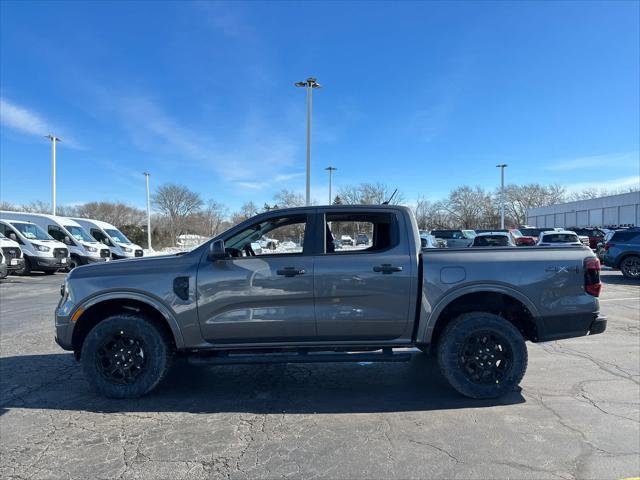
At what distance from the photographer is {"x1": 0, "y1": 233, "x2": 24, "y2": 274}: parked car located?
1466 cm

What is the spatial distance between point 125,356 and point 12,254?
14.0 m

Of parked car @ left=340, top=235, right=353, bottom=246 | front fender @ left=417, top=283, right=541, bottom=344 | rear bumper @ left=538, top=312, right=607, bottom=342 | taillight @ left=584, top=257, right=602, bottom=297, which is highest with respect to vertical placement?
parked car @ left=340, top=235, right=353, bottom=246

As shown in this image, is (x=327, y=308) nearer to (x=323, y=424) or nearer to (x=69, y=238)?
(x=323, y=424)

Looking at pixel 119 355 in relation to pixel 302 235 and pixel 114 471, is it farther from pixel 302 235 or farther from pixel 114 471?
pixel 302 235

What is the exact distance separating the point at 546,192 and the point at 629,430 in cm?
9299

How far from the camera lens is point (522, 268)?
4148mm

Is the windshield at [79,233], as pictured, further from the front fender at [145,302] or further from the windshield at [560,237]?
the windshield at [560,237]

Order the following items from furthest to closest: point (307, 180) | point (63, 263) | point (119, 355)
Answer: point (307, 180) → point (63, 263) → point (119, 355)

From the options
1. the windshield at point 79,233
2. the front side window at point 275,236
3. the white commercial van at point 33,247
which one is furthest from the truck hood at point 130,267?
the windshield at point 79,233

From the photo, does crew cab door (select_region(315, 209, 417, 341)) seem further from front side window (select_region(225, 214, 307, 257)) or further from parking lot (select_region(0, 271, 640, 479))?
parking lot (select_region(0, 271, 640, 479))

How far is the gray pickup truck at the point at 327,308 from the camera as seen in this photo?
4.11 meters

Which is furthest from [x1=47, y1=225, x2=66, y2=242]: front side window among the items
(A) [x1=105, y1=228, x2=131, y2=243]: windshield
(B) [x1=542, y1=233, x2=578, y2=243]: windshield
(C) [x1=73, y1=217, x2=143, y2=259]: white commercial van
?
(B) [x1=542, y1=233, x2=578, y2=243]: windshield

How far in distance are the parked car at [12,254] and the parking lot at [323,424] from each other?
11401 mm

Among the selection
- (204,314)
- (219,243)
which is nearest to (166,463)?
(204,314)
